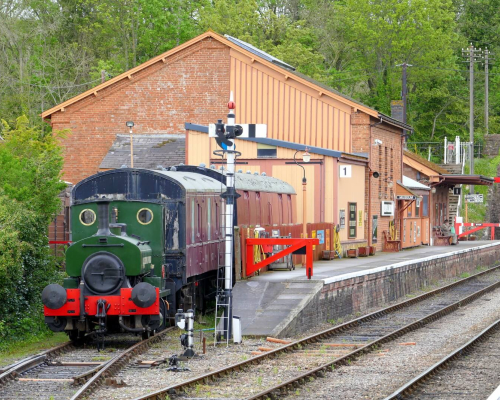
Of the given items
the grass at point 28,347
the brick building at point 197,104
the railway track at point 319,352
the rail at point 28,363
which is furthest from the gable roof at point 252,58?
the rail at point 28,363

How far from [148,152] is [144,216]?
17.6 meters

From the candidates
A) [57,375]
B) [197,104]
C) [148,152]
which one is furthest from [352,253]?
[57,375]

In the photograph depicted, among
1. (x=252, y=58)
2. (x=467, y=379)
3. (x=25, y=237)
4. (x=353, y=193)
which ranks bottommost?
(x=467, y=379)

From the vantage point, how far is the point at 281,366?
14.2 m

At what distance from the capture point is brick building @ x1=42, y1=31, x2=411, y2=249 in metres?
34.8

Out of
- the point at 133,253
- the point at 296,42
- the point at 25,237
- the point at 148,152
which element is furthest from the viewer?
the point at 296,42

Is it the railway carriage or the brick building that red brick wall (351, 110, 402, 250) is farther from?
the railway carriage

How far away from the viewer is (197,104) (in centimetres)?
3581

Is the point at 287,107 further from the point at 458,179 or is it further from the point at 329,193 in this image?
the point at 458,179

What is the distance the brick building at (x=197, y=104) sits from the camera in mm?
34812

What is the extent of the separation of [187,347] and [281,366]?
1532mm

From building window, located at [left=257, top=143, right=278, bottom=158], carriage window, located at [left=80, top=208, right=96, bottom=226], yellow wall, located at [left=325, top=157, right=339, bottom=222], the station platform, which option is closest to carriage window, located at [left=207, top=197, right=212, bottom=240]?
the station platform

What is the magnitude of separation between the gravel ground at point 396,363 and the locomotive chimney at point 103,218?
4349 millimetres

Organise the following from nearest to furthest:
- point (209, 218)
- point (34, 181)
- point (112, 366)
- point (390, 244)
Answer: point (112, 366) < point (209, 218) < point (34, 181) < point (390, 244)
